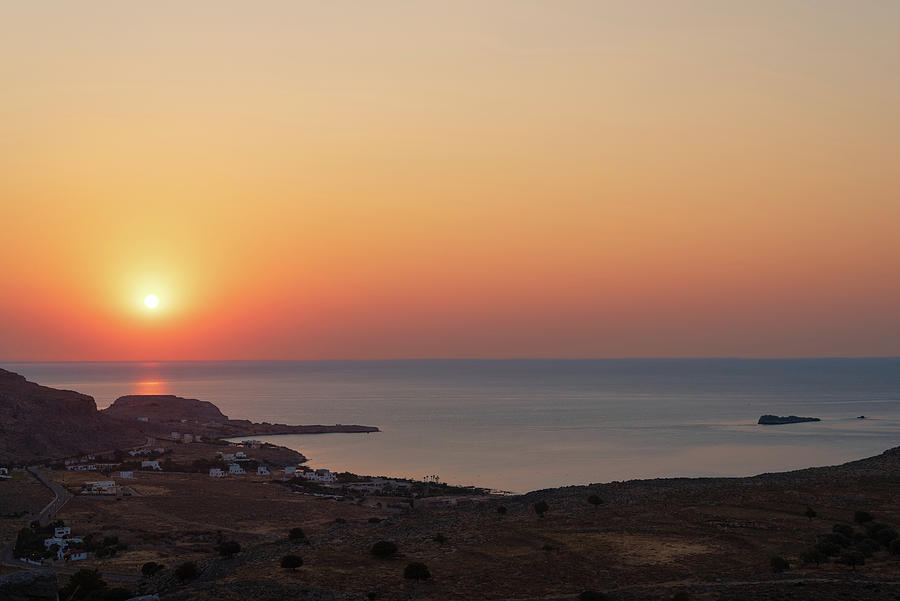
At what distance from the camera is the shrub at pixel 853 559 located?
3067 cm

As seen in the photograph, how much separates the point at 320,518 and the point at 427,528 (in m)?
24.8

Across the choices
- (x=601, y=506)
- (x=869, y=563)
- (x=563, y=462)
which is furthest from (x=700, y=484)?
(x=563, y=462)

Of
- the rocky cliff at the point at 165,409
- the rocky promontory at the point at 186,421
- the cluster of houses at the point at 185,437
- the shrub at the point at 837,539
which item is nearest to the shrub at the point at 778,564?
the shrub at the point at 837,539

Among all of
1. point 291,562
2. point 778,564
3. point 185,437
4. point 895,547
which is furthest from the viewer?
point 185,437

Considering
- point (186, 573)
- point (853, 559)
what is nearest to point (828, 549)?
point (853, 559)

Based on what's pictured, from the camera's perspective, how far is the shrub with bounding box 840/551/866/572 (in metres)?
30.7

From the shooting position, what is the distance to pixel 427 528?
4400cm

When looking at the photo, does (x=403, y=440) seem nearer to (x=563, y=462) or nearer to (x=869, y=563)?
(x=563, y=462)

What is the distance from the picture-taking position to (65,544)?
50.6 m

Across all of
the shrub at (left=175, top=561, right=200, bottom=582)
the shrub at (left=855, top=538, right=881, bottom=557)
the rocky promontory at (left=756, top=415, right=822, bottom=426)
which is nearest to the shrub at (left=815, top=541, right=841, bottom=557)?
the shrub at (left=855, top=538, right=881, bottom=557)

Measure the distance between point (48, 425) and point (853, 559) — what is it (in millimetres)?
121179

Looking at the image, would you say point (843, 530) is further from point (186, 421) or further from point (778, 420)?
point (186, 421)

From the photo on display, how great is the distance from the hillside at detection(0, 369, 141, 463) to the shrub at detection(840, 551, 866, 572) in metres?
107

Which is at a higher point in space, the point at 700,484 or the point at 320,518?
the point at 700,484
